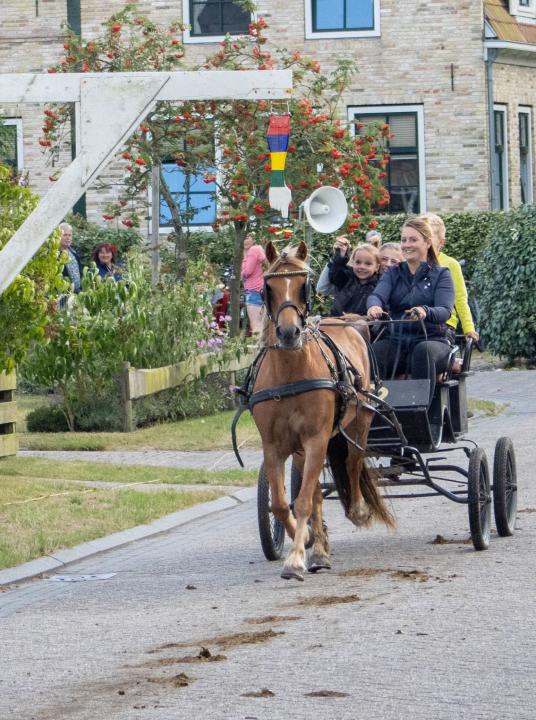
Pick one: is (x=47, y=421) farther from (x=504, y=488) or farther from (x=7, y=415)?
(x=504, y=488)

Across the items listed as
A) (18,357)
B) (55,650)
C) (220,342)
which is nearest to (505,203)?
(220,342)

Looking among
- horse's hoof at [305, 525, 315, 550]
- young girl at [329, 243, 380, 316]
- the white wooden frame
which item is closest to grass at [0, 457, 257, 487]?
young girl at [329, 243, 380, 316]

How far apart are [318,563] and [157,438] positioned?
6932mm

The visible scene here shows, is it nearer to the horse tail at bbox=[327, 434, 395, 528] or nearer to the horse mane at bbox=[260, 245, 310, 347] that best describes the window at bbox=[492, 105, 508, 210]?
the horse tail at bbox=[327, 434, 395, 528]

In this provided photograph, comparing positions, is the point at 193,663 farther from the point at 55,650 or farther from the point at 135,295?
the point at 135,295

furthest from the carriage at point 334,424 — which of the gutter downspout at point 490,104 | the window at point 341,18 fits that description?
the window at point 341,18

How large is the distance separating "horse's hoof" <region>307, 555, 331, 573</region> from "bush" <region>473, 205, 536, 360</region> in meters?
14.2

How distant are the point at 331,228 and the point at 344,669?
544cm

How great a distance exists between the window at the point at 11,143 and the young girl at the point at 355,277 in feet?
51.3

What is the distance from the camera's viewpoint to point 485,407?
18.0 m

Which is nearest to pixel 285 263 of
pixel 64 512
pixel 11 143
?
pixel 64 512

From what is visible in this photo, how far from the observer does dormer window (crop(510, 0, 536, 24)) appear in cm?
3031

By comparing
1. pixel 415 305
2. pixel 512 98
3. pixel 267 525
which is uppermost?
pixel 512 98

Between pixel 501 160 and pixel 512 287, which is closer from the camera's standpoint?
pixel 512 287
